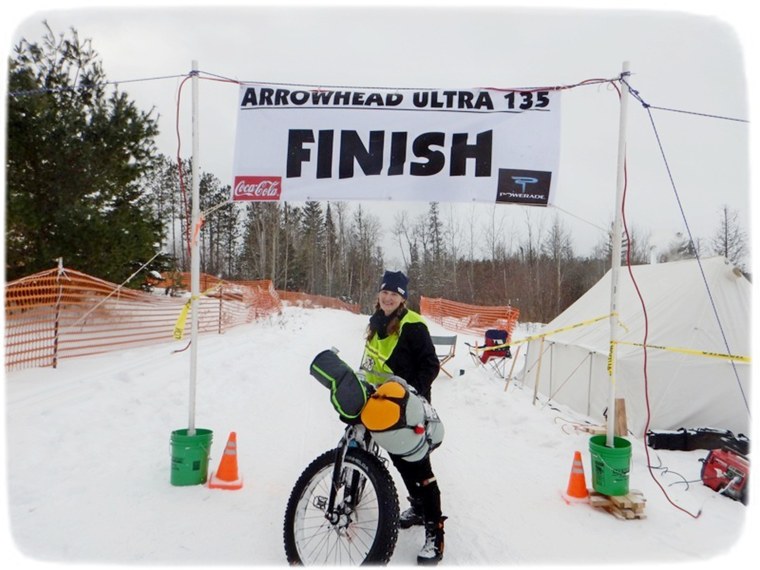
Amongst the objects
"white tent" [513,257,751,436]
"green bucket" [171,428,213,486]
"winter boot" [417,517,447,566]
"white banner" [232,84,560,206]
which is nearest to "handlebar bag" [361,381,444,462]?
"winter boot" [417,517,447,566]

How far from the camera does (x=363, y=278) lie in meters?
45.3

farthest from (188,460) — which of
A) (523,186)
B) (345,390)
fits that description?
(523,186)

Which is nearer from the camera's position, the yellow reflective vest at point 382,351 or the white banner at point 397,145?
the yellow reflective vest at point 382,351

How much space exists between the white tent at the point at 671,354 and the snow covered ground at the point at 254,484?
0.69m

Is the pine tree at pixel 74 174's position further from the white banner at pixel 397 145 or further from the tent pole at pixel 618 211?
the tent pole at pixel 618 211

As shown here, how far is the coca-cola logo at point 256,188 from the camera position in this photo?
4.03 meters

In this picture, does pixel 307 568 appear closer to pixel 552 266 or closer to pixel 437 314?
pixel 437 314

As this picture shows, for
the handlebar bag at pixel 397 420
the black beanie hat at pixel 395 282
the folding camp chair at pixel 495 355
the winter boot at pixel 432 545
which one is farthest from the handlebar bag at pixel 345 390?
the folding camp chair at pixel 495 355

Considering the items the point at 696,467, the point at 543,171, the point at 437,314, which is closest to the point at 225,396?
the point at 543,171

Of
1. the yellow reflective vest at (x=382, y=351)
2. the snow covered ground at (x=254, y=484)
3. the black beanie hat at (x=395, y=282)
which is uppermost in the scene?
the black beanie hat at (x=395, y=282)

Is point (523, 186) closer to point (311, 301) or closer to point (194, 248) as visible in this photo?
point (194, 248)

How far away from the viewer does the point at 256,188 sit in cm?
403

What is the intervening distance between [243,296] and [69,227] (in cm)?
933

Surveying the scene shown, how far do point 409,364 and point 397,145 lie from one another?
198 centimetres
